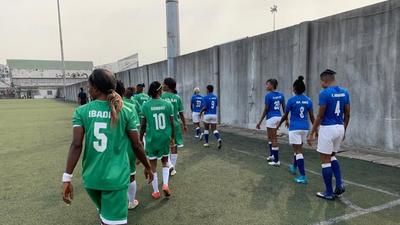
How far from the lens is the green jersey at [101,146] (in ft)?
8.88

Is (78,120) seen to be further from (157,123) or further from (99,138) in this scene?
(157,123)

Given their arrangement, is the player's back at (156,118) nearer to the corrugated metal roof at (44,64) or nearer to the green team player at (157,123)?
the green team player at (157,123)

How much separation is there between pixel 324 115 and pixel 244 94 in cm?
877

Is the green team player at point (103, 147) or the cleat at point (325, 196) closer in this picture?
the green team player at point (103, 147)

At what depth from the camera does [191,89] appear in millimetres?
18094

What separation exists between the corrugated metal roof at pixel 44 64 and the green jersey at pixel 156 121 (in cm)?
10030

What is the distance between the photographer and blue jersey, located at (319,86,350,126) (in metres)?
4.68

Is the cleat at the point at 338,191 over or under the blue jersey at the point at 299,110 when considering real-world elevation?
under

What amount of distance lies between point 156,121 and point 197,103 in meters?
5.77

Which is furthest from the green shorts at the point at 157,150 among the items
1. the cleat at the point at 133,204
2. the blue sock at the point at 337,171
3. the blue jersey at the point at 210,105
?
the blue jersey at the point at 210,105

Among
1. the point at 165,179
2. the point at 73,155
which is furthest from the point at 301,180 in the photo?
the point at 73,155

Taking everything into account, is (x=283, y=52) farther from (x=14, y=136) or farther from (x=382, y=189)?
(x=14, y=136)

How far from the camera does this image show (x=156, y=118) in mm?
5059

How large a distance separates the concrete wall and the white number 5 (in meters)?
7.35
